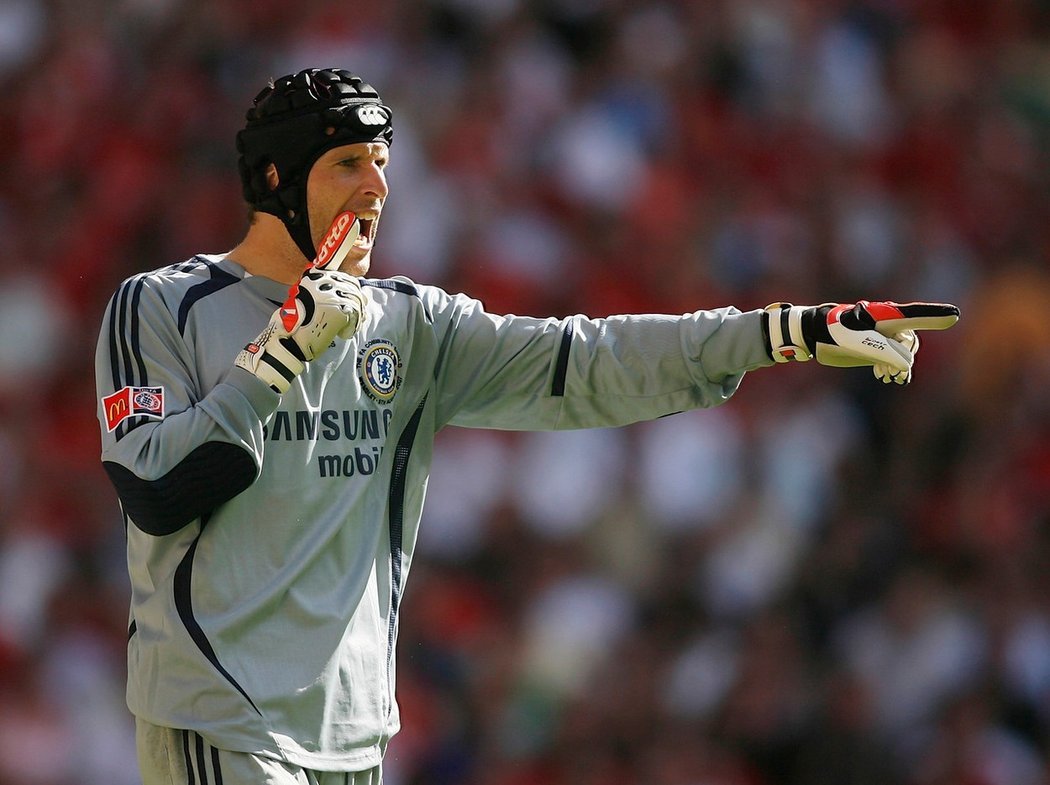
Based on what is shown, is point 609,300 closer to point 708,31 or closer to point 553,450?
point 553,450

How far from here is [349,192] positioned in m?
3.56

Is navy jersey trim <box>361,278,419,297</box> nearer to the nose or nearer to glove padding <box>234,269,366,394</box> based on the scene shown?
the nose

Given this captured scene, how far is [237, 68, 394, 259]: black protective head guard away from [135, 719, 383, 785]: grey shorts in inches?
41.6

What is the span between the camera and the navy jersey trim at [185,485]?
3105mm

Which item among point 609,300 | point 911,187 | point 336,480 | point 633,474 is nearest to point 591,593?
point 633,474

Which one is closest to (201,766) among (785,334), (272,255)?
(272,255)

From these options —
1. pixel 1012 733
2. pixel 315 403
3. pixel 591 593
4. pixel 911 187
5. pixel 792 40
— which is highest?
pixel 792 40

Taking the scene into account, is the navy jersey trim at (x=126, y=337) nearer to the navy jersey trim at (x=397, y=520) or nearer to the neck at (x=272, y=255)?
the neck at (x=272, y=255)

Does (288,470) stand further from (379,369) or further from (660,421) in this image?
(660,421)

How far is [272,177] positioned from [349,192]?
18 cm

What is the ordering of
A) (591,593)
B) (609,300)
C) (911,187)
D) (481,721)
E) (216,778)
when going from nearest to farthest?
(216,778) < (481,721) < (591,593) < (609,300) < (911,187)

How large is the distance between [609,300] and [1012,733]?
2.73m

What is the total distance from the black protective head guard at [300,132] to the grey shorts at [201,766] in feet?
3.46

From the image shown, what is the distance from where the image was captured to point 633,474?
297 inches
